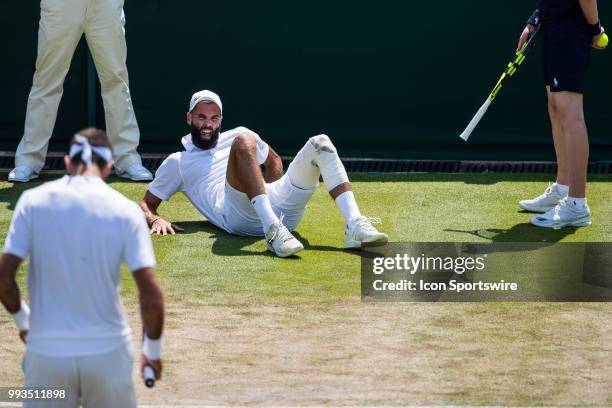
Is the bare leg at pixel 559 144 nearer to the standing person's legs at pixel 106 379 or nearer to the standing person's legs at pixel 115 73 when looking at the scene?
the standing person's legs at pixel 115 73

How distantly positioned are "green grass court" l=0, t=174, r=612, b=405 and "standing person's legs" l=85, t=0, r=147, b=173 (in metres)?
1.81

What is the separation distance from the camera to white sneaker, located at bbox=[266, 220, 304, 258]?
718 cm

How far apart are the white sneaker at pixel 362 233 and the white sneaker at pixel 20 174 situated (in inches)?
130

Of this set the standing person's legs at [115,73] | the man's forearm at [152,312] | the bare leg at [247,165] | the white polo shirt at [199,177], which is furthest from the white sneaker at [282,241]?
the man's forearm at [152,312]

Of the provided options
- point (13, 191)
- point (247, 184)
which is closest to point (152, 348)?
point (247, 184)

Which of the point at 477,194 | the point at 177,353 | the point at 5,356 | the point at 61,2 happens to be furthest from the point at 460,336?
the point at 61,2

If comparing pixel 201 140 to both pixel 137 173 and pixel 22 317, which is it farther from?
pixel 22 317

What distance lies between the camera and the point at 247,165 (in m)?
7.42

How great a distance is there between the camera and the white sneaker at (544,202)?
8523 mm

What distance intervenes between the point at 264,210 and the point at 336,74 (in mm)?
3450

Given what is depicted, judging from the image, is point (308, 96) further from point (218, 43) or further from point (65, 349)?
point (65, 349)

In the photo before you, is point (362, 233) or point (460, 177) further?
point (460, 177)

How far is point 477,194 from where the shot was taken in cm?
938

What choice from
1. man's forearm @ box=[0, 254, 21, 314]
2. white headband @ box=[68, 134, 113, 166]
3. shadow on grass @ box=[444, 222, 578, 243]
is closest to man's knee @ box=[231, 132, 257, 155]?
shadow on grass @ box=[444, 222, 578, 243]
